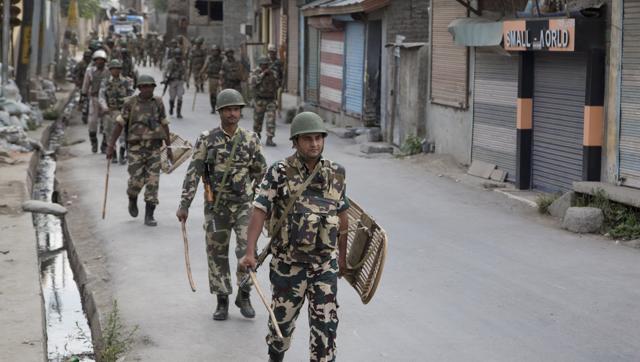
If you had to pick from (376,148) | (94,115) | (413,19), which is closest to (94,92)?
(94,115)

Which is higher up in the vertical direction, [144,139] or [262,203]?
[262,203]

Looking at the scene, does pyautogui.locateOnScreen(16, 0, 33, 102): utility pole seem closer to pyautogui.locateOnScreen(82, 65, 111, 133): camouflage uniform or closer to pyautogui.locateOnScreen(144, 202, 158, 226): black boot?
pyautogui.locateOnScreen(82, 65, 111, 133): camouflage uniform

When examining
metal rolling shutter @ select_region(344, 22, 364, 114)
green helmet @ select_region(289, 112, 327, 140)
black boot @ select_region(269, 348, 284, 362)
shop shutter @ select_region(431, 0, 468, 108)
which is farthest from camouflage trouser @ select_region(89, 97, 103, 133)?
green helmet @ select_region(289, 112, 327, 140)

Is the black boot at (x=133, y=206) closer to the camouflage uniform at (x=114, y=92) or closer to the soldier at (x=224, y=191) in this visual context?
the soldier at (x=224, y=191)

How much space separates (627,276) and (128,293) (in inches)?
168

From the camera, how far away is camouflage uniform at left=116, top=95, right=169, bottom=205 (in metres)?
12.4

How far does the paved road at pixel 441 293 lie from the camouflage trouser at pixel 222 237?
32cm

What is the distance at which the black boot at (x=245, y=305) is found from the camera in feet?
27.0

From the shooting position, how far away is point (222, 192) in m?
8.20

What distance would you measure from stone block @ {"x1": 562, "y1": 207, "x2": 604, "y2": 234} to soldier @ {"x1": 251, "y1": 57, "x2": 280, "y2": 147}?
31.8 ft

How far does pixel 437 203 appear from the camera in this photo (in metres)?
14.1

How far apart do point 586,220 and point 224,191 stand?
5.09m

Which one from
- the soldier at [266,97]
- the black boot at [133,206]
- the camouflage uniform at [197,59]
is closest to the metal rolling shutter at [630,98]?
the black boot at [133,206]

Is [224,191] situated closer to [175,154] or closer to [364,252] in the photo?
[364,252]
